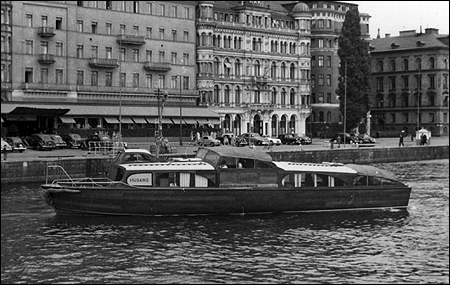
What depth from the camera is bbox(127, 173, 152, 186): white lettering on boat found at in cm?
4466

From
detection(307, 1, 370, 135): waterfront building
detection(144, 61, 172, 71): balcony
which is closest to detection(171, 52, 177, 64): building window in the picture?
detection(144, 61, 172, 71): balcony

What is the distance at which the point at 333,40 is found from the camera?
137 metres

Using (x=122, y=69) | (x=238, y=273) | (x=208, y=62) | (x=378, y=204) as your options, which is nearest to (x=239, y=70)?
(x=208, y=62)

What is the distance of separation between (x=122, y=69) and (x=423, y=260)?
76940 millimetres

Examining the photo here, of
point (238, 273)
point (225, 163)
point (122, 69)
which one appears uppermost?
point (122, 69)

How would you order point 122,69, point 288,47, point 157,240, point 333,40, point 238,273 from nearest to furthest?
point 238,273
point 157,240
point 122,69
point 288,47
point 333,40

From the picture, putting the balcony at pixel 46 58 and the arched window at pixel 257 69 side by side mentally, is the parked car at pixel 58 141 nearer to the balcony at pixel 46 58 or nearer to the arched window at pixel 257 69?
the balcony at pixel 46 58

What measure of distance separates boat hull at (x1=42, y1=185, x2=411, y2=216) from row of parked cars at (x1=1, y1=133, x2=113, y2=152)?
106ft

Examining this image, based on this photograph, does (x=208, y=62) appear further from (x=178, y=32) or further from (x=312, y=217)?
(x=312, y=217)

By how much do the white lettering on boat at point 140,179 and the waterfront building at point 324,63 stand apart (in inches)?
3642

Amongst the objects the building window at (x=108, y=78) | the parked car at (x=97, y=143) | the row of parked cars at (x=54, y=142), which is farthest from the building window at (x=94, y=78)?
the parked car at (x=97, y=143)

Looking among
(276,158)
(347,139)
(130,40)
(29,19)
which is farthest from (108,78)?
(347,139)

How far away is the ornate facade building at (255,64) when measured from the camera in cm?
11550

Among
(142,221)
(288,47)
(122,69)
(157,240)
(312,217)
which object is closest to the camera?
(157,240)
